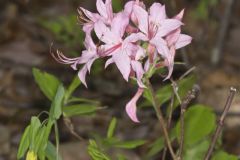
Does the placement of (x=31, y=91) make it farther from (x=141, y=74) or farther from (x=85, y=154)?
(x=141, y=74)

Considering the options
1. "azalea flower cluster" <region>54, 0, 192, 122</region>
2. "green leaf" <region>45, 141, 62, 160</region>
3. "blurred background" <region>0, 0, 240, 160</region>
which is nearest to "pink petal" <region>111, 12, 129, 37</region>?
"azalea flower cluster" <region>54, 0, 192, 122</region>

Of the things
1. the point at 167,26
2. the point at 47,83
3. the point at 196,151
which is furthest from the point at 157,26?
the point at 196,151

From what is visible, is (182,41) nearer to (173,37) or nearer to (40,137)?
(173,37)

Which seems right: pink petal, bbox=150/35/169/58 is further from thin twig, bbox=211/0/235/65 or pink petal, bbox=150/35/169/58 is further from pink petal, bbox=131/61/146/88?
thin twig, bbox=211/0/235/65

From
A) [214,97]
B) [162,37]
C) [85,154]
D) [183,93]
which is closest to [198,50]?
[214,97]

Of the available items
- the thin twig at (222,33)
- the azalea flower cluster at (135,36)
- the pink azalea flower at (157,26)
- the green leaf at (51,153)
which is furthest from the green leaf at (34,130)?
the thin twig at (222,33)
